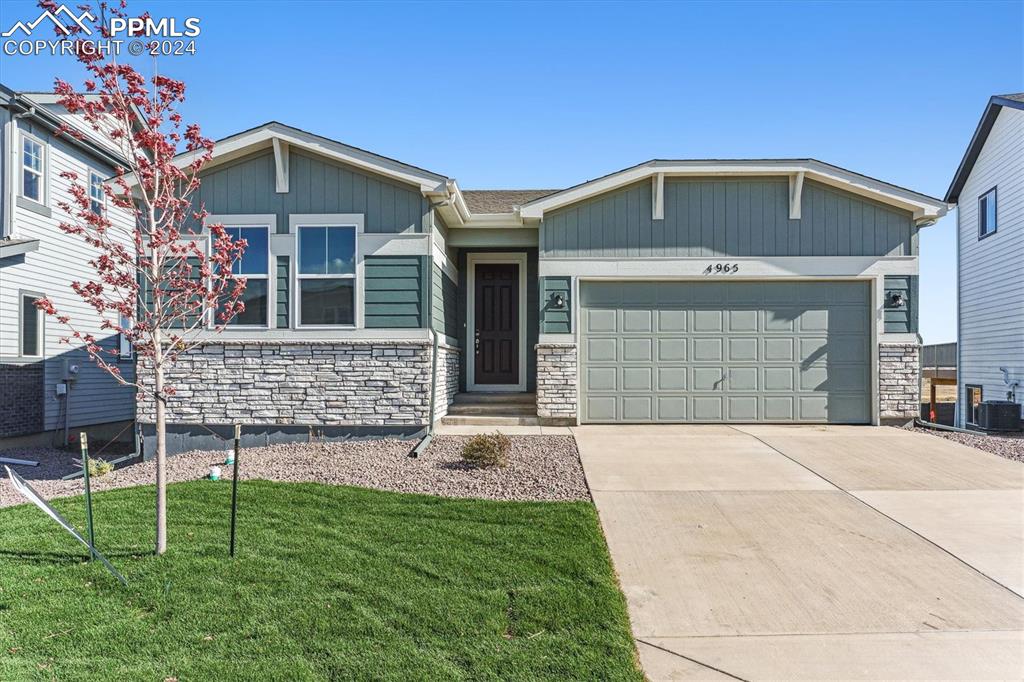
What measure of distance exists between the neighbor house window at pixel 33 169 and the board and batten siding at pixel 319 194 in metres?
4.57

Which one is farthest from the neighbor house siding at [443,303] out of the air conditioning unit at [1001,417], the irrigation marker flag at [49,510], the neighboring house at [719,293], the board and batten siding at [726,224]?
the air conditioning unit at [1001,417]

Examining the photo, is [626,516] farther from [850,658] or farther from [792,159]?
[792,159]

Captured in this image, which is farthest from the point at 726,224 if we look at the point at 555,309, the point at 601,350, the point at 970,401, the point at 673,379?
the point at 970,401

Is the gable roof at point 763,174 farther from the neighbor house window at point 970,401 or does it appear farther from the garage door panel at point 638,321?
the neighbor house window at point 970,401

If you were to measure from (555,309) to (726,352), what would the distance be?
286cm

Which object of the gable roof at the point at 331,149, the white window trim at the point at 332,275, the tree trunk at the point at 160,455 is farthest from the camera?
the white window trim at the point at 332,275

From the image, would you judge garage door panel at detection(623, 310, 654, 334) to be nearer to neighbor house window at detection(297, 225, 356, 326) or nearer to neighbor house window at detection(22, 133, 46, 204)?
neighbor house window at detection(297, 225, 356, 326)

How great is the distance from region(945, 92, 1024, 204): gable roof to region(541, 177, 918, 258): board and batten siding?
547 cm

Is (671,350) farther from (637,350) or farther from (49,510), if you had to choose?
(49,510)

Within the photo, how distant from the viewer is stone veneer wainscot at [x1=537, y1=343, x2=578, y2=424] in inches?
375

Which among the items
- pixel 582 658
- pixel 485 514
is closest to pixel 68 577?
pixel 485 514

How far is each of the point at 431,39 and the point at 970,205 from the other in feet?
43.6

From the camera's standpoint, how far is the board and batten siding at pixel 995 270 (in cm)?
1181

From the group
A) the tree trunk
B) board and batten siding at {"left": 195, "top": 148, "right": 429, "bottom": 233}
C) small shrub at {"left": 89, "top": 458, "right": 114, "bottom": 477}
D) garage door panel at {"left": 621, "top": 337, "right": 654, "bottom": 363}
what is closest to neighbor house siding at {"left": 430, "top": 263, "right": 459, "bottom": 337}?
board and batten siding at {"left": 195, "top": 148, "right": 429, "bottom": 233}
